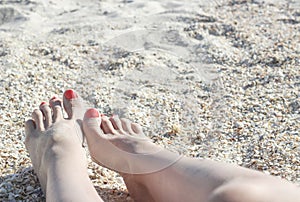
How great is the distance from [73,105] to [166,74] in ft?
1.45

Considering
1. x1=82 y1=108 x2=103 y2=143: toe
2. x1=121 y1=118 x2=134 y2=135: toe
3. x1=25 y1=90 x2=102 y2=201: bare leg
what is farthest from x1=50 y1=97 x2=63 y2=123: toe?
x1=121 y1=118 x2=134 y2=135: toe

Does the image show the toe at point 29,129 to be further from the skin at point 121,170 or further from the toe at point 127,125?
the toe at point 127,125

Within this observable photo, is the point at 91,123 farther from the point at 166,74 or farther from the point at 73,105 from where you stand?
the point at 166,74

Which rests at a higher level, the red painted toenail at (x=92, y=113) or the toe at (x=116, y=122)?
the red painted toenail at (x=92, y=113)

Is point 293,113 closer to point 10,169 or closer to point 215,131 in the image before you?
point 215,131

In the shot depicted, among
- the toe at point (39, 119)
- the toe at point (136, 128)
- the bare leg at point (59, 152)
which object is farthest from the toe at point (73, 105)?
the toe at point (136, 128)

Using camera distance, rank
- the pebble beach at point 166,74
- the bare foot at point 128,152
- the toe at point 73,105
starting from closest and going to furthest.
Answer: the bare foot at point 128,152 → the pebble beach at point 166,74 → the toe at point 73,105

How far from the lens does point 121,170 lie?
1.85m

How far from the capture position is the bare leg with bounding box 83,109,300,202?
1449mm

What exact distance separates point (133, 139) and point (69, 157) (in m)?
0.27

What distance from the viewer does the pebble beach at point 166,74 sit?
1.87m

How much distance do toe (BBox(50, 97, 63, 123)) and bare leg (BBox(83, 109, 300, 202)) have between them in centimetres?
12

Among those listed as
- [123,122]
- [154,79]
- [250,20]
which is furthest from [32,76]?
[250,20]

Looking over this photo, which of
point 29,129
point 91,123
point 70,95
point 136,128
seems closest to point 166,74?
point 136,128
